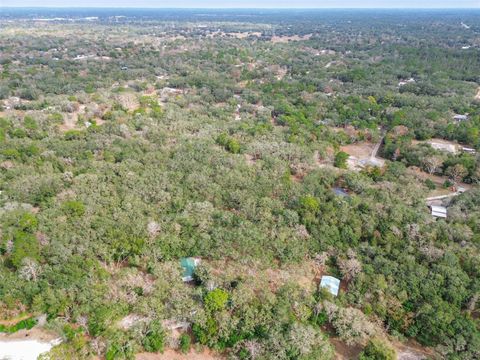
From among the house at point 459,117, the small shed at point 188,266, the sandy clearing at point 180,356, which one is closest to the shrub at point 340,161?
the small shed at point 188,266

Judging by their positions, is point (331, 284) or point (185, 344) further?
point (331, 284)

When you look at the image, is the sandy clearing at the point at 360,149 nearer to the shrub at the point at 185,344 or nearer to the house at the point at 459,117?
the house at the point at 459,117

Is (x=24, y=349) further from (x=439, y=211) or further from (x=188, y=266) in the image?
(x=439, y=211)

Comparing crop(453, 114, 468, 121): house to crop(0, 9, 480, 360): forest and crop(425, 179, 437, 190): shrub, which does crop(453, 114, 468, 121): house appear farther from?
crop(425, 179, 437, 190): shrub

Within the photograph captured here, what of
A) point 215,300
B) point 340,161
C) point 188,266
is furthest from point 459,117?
point 215,300

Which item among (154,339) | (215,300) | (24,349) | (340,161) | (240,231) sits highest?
(340,161)

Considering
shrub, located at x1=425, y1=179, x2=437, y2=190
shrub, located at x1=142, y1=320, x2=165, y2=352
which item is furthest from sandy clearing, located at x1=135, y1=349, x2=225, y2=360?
shrub, located at x1=425, y1=179, x2=437, y2=190
